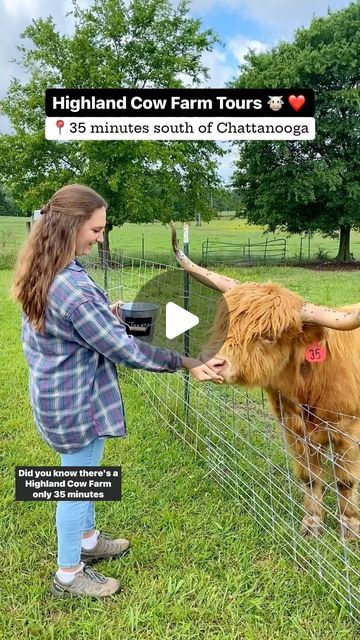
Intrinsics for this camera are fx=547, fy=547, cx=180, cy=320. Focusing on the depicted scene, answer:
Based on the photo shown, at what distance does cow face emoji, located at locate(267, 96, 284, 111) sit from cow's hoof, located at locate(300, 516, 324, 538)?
6.90m

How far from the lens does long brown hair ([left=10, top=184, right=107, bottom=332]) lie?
7.51ft

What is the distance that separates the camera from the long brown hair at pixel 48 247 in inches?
90.1

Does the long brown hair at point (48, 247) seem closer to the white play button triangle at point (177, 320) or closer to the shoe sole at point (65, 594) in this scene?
the white play button triangle at point (177, 320)

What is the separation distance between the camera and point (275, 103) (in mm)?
8727

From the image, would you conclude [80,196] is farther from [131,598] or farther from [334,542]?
[334,542]

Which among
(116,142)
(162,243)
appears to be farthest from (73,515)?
(162,243)

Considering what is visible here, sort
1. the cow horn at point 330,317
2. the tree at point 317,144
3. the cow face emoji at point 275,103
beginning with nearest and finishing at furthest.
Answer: the cow horn at point 330,317 < the cow face emoji at point 275,103 < the tree at point 317,144

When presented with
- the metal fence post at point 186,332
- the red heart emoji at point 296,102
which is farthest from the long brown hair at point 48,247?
the red heart emoji at point 296,102

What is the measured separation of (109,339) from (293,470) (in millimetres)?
2013

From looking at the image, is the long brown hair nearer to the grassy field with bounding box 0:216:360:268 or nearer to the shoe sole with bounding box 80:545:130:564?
the shoe sole with bounding box 80:545:130:564

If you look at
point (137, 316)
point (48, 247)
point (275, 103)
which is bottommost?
point (137, 316)

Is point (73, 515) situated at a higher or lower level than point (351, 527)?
higher

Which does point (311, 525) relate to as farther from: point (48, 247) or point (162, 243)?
point (162, 243)

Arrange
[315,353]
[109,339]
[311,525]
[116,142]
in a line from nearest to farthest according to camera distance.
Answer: [109,339] < [315,353] < [311,525] < [116,142]
